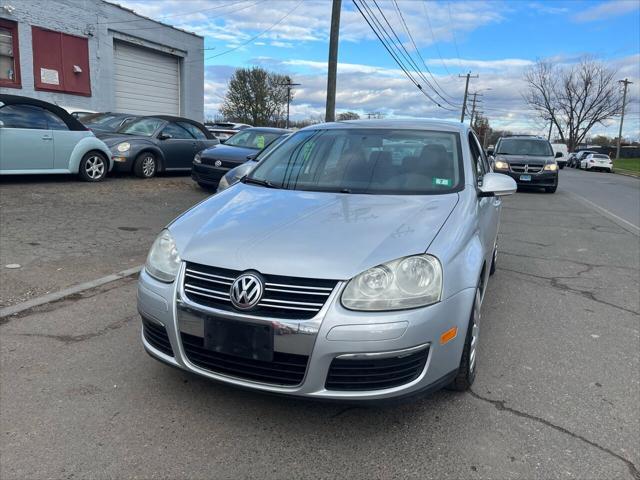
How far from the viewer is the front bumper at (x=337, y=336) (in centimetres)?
234

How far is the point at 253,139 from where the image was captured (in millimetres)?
11867

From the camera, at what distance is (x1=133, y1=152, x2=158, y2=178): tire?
11.4 meters

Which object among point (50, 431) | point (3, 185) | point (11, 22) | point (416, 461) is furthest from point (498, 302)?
point (11, 22)

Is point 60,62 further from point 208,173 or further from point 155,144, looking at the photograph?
point 208,173

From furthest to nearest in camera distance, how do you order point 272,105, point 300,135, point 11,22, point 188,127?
1. point 272,105
2. point 11,22
3. point 188,127
4. point 300,135

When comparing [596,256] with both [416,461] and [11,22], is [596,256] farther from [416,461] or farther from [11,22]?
[11,22]

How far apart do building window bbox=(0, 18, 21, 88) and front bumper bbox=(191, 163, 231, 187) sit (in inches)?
364

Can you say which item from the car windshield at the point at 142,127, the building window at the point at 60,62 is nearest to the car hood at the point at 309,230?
the car windshield at the point at 142,127

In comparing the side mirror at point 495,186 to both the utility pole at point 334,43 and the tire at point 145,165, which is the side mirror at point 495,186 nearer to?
the tire at point 145,165

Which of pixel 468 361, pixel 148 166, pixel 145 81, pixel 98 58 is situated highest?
pixel 98 58

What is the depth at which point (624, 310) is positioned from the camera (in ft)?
15.6

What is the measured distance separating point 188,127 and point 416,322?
11337mm

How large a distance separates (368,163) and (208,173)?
7.32m

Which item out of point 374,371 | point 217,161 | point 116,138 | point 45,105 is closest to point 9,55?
point 116,138
